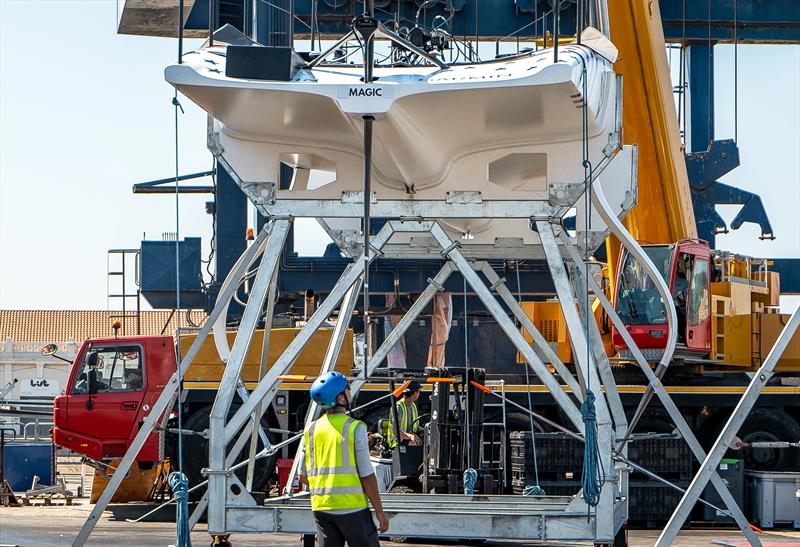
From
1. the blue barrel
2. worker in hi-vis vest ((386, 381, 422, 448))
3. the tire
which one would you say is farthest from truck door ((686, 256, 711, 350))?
the blue barrel

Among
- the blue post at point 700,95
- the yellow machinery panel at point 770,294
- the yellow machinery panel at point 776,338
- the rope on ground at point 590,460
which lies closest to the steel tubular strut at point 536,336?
the rope on ground at point 590,460

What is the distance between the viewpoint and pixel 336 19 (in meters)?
26.4

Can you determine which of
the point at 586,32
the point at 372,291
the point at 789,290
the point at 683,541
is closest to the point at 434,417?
the point at 683,541

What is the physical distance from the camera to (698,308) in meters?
21.3

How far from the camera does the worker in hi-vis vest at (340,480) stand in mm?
8516

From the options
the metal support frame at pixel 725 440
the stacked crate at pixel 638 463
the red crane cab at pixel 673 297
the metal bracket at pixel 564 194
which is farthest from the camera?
the red crane cab at pixel 673 297

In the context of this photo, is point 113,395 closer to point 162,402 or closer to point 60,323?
point 162,402

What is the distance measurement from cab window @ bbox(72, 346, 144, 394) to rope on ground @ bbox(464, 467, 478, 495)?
6.82 metres

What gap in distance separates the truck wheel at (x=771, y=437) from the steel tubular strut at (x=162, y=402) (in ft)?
36.0

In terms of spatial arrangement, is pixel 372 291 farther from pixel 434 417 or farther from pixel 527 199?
pixel 527 199

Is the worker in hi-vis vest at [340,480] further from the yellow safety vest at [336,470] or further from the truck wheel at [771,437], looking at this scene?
the truck wheel at [771,437]

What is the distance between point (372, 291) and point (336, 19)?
489cm

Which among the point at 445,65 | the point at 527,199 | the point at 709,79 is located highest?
the point at 709,79

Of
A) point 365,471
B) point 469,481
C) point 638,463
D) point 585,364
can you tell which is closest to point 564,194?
point 585,364
